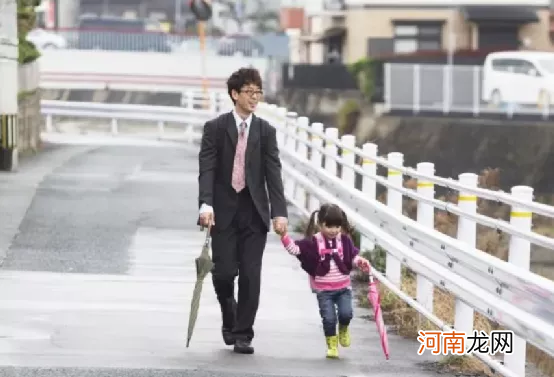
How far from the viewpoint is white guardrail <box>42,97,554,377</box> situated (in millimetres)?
8688

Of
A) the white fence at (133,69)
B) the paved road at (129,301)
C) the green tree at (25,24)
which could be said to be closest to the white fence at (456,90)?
the white fence at (133,69)

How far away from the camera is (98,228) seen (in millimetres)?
17531

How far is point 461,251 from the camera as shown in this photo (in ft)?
33.0

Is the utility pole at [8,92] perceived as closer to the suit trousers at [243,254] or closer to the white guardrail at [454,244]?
the white guardrail at [454,244]

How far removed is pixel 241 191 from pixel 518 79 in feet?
121

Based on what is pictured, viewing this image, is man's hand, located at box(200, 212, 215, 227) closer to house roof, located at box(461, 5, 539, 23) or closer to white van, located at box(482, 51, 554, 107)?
white van, located at box(482, 51, 554, 107)

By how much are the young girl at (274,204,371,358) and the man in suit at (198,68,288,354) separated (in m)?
0.31

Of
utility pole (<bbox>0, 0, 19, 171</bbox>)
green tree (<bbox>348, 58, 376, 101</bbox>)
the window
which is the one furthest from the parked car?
utility pole (<bbox>0, 0, 19, 171</bbox>)

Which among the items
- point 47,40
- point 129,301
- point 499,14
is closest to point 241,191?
point 129,301

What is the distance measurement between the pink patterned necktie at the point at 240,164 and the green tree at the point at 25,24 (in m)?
16.1

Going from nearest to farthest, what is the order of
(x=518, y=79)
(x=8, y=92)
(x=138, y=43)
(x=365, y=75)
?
1. (x=8, y=92)
2. (x=518, y=79)
3. (x=365, y=75)
4. (x=138, y=43)

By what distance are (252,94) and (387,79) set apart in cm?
3671

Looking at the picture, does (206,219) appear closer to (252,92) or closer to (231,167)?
(231,167)

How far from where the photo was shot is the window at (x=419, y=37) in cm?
5750
